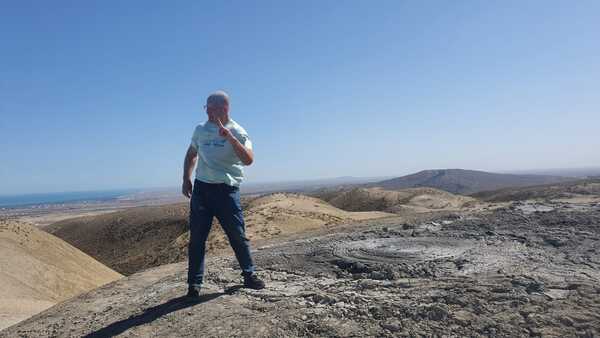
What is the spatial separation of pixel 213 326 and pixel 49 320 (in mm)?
2151

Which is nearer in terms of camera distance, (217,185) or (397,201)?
(217,185)

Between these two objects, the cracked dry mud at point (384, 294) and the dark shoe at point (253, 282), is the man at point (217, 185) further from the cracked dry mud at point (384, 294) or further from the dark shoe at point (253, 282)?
the cracked dry mud at point (384, 294)

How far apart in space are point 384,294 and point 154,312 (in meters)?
1.97

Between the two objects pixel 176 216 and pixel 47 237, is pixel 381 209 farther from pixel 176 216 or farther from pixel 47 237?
pixel 47 237

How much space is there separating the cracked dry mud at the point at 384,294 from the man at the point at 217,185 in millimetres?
352

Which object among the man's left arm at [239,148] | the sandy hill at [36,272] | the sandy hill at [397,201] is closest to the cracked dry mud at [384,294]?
the man's left arm at [239,148]

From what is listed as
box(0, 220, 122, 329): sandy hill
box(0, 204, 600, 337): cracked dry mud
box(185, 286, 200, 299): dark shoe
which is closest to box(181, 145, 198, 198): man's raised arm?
box(185, 286, 200, 299): dark shoe

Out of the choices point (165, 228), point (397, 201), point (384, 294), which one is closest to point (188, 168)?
point (384, 294)

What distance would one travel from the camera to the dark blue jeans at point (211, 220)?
3.96 meters

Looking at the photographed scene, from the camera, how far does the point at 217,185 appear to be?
156 inches

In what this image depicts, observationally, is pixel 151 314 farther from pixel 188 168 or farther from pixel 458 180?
pixel 458 180

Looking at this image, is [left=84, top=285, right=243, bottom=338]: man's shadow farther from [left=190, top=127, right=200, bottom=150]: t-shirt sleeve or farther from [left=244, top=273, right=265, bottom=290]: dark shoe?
[left=190, top=127, right=200, bottom=150]: t-shirt sleeve

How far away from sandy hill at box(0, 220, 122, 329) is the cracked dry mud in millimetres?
2732

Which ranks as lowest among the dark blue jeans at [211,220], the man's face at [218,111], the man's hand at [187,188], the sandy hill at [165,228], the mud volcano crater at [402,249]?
the sandy hill at [165,228]
